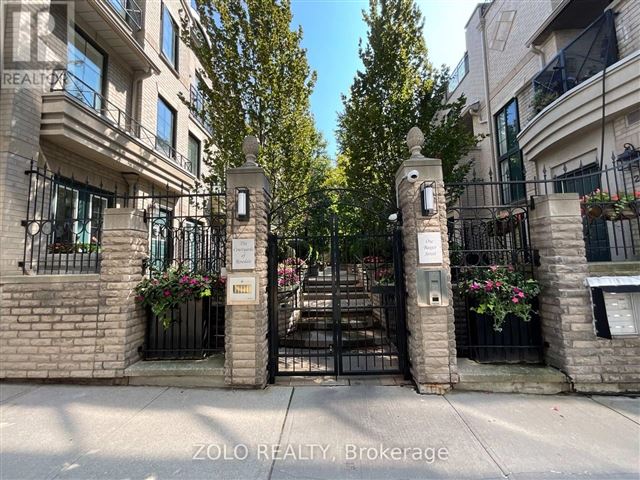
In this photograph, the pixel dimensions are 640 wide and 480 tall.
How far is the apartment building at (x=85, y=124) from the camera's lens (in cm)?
474

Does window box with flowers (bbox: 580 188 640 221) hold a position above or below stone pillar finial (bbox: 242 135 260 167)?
below

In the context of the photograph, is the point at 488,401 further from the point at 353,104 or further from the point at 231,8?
the point at 231,8

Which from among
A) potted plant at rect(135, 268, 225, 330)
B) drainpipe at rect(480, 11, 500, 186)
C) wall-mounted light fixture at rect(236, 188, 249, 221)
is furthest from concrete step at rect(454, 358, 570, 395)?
drainpipe at rect(480, 11, 500, 186)

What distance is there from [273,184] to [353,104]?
9.80 feet

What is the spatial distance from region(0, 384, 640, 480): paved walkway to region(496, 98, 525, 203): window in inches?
323

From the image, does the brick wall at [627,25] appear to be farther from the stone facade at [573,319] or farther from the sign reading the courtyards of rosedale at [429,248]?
the sign reading the courtyards of rosedale at [429,248]

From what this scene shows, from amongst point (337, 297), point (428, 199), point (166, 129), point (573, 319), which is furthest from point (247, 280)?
point (166, 129)

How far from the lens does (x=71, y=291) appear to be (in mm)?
4191

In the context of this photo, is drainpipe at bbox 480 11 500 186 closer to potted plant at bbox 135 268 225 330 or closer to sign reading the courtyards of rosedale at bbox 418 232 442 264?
sign reading the courtyards of rosedale at bbox 418 232 442 264

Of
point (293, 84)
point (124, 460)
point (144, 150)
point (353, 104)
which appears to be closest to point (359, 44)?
point (353, 104)

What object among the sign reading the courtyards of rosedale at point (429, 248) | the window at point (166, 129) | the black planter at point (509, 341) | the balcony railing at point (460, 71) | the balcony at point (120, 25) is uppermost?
the balcony railing at point (460, 71)

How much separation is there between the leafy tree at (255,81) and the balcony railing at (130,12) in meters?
2.48

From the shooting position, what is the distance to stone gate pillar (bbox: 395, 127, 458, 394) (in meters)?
3.87

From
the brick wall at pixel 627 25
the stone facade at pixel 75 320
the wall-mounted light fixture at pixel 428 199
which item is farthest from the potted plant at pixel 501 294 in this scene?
the brick wall at pixel 627 25
